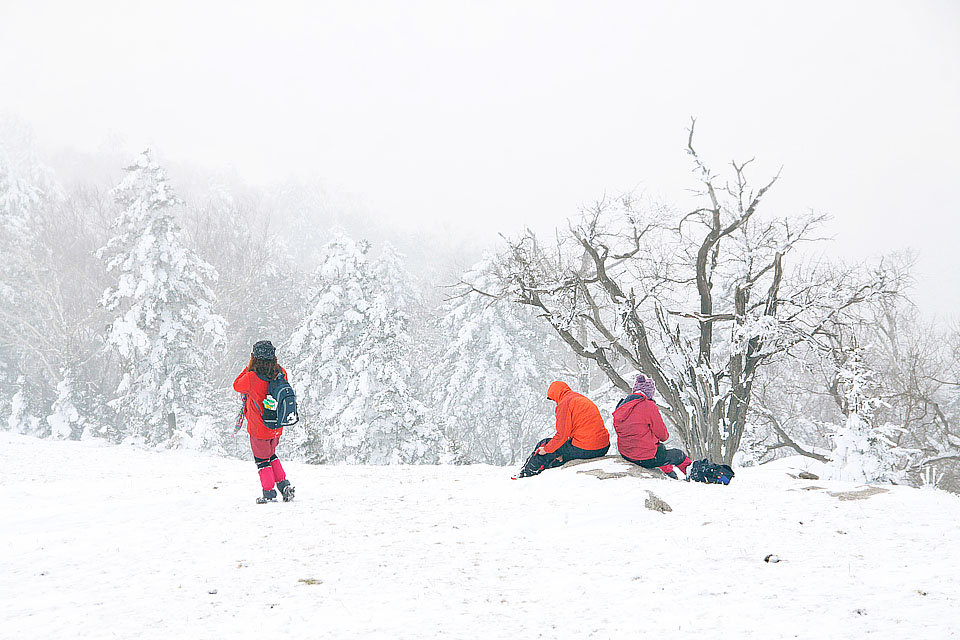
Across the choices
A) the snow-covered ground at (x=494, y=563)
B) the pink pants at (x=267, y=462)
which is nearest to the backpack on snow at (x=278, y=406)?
the pink pants at (x=267, y=462)

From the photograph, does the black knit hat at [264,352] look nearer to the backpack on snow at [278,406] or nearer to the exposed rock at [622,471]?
the backpack on snow at [278,406]

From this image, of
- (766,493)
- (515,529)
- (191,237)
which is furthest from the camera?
(191,237)

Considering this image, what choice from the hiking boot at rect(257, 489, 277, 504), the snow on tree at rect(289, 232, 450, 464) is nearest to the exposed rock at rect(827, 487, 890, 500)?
the hiking boot at rect(257, 489, 277, 504)

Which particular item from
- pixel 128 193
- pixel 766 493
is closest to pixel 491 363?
pixel 128 193

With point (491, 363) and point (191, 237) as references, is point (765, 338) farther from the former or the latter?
point (191, 237)

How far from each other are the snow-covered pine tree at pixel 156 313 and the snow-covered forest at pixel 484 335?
9cm

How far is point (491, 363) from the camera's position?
33375mm

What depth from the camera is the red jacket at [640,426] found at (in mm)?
8242

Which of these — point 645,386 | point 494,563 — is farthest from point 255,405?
point 645,386

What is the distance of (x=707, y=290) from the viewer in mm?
14914

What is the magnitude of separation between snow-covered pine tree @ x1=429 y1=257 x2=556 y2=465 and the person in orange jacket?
23.2m

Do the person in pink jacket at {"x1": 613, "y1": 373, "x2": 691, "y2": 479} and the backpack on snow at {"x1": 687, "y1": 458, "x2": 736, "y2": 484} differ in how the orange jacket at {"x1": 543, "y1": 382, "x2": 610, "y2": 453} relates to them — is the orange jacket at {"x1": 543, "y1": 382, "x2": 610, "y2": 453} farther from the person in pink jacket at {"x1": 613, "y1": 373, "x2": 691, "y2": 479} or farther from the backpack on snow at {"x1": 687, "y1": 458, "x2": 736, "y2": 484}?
the backpack on snow at {"x1": 687, "y1": 458, "x2": 736, "y2": 484}

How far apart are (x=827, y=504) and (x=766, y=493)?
2.38 ft

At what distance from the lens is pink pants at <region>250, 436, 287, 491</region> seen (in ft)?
Result: 24.4
